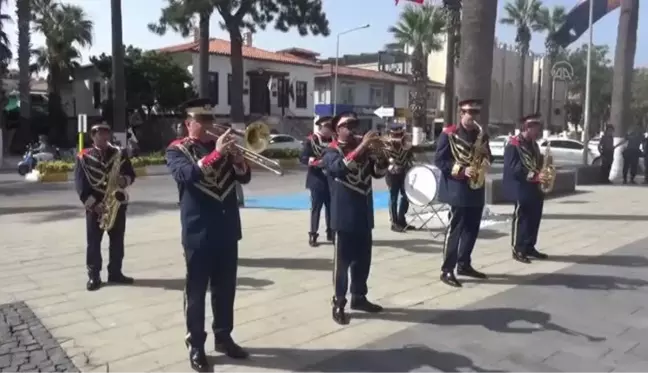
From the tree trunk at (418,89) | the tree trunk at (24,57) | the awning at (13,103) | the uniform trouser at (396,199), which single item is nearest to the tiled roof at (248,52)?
the tree trunk at (418,89)

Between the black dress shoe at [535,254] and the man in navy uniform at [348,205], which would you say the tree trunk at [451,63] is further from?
the man in navy uniform at [348,205]

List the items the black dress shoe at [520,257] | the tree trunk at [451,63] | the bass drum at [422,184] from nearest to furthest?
the black dress shoe at [520,257], the bass drum at [422,184], the tree trunk at [451,63]

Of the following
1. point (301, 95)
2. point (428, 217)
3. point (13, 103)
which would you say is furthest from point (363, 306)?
point (301, 95)

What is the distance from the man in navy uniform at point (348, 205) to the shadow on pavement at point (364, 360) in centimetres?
73

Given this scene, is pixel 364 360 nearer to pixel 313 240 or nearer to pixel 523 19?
pixel 313 240

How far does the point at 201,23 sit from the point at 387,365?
2326 cm

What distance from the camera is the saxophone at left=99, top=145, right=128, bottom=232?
6.77 m

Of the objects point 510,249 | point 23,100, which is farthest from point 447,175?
point 23,100

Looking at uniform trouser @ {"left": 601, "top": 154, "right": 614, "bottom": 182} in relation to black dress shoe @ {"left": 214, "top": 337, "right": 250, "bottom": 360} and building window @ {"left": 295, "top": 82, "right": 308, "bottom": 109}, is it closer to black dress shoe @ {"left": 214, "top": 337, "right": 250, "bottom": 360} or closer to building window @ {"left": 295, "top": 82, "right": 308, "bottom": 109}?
black dress shoe @ {"left": 214, "top": 337, "right": 250, "bottom": 360}

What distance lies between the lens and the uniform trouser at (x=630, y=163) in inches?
762

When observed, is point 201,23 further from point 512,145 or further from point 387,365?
point 387,365

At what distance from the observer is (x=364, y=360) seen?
484cm

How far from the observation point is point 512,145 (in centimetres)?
797

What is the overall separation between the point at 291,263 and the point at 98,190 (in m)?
2.46
